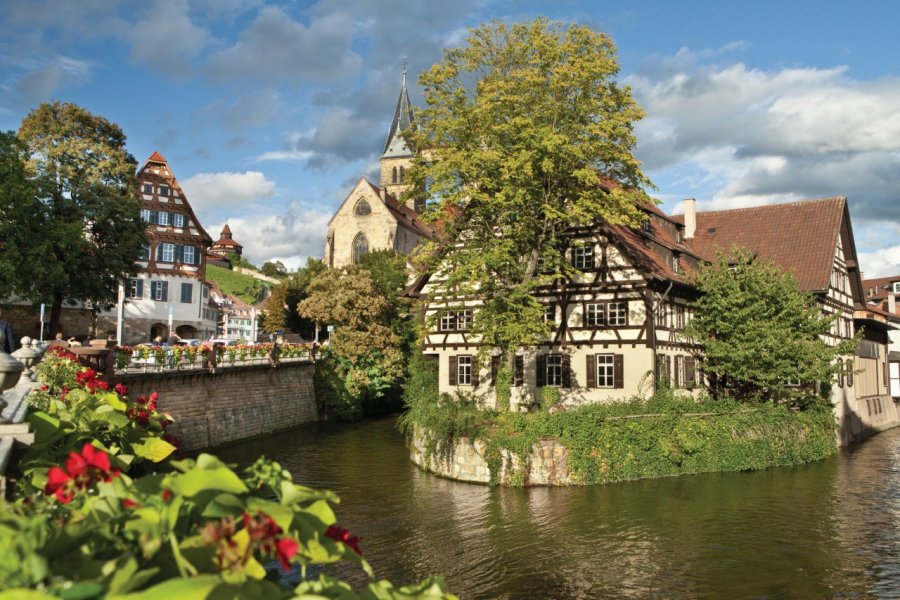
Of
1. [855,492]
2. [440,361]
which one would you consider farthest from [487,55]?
[855,492]

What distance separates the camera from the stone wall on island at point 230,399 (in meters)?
28.6

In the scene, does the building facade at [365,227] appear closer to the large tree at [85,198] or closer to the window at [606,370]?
the large tree at [85,198]

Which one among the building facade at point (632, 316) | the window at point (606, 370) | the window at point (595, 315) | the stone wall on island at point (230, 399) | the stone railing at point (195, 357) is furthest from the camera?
the window at point (595, 315)

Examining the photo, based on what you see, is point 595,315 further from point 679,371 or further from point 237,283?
point 237,283

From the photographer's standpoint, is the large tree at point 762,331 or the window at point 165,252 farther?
the window at point 165,252

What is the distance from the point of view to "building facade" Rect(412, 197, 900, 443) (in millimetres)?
29203

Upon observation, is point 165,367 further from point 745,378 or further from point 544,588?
point 745,378

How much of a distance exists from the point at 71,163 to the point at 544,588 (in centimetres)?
3357

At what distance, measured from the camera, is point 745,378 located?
96.1ft

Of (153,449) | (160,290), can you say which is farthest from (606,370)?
(160,290)

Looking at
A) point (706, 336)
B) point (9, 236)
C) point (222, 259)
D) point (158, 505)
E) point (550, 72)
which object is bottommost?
point (158, 505)

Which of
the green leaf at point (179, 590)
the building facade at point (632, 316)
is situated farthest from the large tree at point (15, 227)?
the green leaf at point (179, 590)

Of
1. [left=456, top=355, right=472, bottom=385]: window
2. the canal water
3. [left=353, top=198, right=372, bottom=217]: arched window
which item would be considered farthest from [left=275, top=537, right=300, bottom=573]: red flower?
[left=353, top=198, right=372, bottom=217]: arched window

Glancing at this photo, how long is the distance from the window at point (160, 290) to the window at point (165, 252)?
5.03 feet
